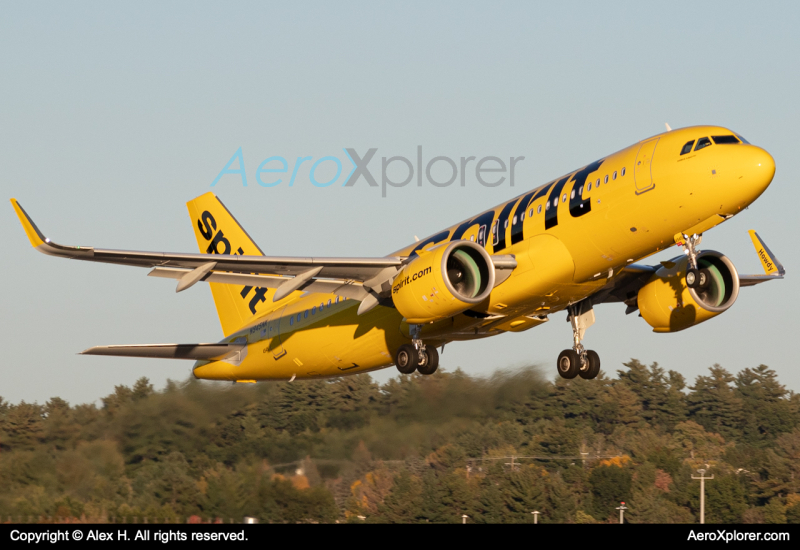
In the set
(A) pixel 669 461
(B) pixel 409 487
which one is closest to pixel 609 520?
(A) pixel 669 461

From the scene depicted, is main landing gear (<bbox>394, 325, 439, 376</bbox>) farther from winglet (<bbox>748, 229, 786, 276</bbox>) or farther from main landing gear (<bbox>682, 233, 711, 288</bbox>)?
winglet (<bbox>748, 229, 786, 276</bbox>)

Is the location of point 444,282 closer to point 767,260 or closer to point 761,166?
point 761,166

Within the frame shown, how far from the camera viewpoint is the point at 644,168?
25.7 meters

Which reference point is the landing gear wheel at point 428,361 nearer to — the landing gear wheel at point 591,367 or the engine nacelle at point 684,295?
the landing gear wheel at point 591,367

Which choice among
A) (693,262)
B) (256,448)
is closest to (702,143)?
(693,262)

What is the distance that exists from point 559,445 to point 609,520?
7071 millimetres

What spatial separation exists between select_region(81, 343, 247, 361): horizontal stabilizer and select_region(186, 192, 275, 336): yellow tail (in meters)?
2.12

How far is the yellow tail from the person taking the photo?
3872cm

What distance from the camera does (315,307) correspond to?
3397cm

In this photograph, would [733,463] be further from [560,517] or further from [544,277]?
[544,277]

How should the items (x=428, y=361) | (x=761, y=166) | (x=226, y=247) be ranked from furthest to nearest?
(x=226, y=247) < (x=428, y=361) < (x=761, y=166)

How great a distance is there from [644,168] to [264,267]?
10659 millimetres

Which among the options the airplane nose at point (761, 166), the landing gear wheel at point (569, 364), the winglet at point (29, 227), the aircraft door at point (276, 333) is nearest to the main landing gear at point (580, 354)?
the landing gear wheel at point (569, 364)

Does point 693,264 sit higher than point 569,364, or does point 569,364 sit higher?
point 693,264
